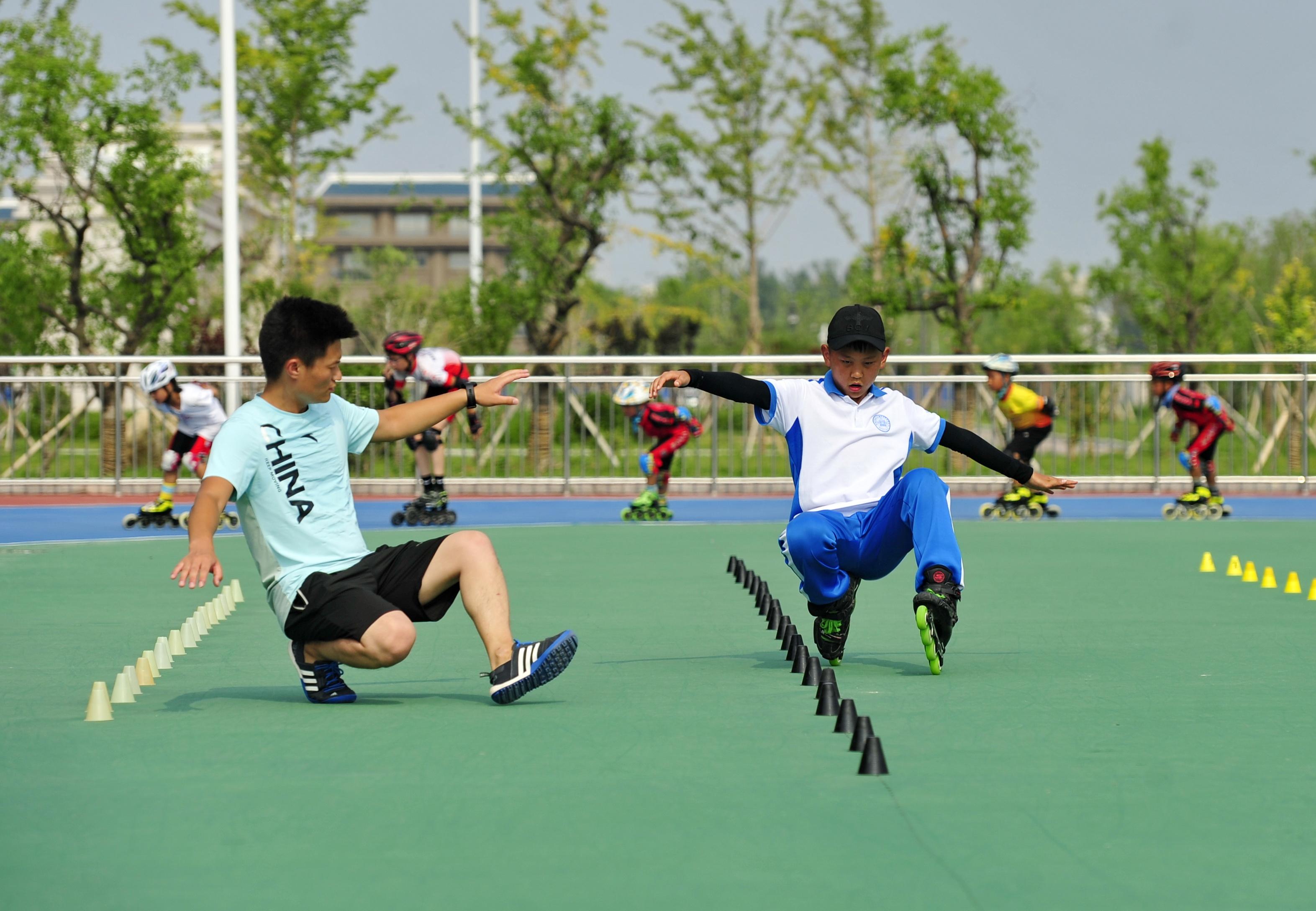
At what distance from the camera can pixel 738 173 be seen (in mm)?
30641

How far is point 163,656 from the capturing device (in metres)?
6.86

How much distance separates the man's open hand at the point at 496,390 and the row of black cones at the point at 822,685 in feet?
5.13

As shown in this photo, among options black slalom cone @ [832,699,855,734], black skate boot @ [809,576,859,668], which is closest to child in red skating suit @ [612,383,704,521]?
black skate boot @ [809,576,859,668]

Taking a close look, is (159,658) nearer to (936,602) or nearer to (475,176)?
(936,602)

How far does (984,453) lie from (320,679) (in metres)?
2.80

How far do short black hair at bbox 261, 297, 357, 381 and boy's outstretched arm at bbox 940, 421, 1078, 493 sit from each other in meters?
2.53

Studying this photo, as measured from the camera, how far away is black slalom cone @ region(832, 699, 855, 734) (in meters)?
5.09

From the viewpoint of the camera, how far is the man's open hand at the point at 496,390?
577cm

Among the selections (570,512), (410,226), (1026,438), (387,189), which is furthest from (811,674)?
(410,226)

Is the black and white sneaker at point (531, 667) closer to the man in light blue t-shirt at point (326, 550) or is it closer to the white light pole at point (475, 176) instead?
the man in light blue t-shirt at point (326, 550)

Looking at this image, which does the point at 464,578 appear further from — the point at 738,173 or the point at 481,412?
the point at 738,173

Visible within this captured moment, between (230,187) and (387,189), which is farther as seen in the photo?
(387,189)

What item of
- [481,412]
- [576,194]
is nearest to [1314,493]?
[481,412]

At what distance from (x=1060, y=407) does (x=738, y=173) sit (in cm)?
1250
